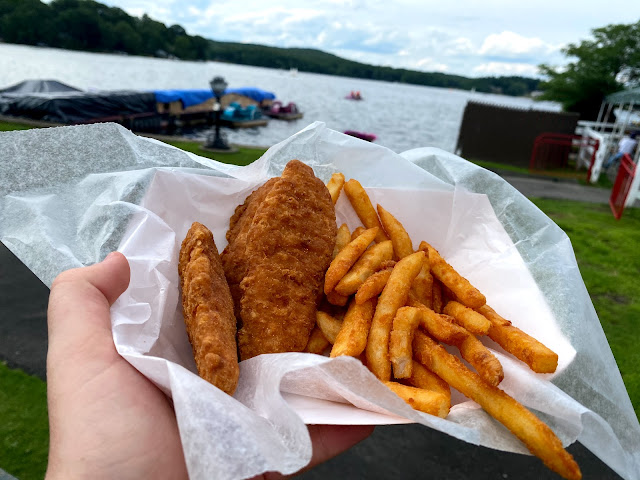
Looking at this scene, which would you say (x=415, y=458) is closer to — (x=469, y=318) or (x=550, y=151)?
(x=469, y=318)

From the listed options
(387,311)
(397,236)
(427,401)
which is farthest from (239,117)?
(427,401)

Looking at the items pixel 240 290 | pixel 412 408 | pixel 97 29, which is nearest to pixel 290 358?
pixel 412 408

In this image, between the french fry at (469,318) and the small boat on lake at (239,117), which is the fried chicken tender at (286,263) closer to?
the french fry at (469,318)

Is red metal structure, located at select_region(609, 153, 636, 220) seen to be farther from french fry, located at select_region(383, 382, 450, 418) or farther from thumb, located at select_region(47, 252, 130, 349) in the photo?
thumb, located at select_region(47, 252, 130, 349)

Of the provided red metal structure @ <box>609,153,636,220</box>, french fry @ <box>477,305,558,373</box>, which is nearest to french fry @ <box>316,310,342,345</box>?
french fry @ <box>477,305,558,373</box>

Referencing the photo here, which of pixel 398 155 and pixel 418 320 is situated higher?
pixel 398 155

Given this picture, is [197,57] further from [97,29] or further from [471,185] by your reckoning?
[471,185]
